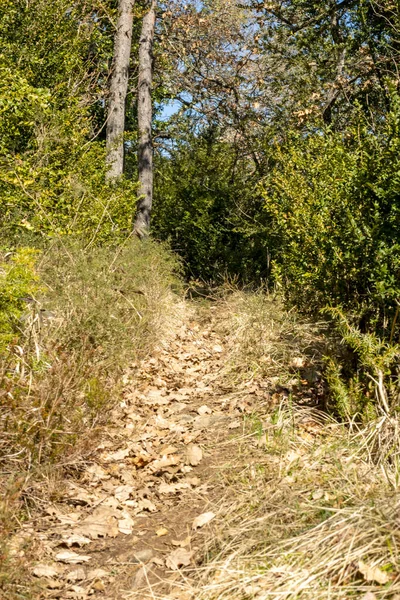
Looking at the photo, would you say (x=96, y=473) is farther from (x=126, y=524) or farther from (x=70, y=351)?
(x=70, y=351)

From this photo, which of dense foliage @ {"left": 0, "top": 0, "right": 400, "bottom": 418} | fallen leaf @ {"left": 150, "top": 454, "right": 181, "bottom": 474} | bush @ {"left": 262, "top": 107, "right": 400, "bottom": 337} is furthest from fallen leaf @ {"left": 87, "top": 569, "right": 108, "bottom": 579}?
bush @ {"left": 262, "top": 107, "right": 400, "bottom": 337}

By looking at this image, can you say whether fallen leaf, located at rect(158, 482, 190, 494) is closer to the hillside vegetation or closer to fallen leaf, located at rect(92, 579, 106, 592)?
the hillside vegetation

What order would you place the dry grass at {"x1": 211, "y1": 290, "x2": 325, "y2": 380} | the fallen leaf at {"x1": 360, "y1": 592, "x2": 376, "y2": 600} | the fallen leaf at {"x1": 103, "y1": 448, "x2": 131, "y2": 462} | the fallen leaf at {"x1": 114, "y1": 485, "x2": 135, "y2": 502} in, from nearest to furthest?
the fallen leaf at {"x1": 360, "y1": 592, "x2": 376, "y2": 600}, the fallen leaf at {"x1": 114, "y1": 485, "x2": 135, "y2": 502}, the fallen leaf at {"x1": 103, "y1": 448, "x2": 131, "y2": 462}, the dry grass at {"x1": 211, "y1": 290, "x2": 325, "y2": 380}

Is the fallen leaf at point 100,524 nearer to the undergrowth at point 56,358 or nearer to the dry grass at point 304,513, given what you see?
the undergrowth at point 56,358

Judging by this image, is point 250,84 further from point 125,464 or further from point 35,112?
point 125,464

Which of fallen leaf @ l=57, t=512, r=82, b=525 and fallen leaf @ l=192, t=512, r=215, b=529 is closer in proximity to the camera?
fallen leaf @ l=192, t=512, r=215, b=529

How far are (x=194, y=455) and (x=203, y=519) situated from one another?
3.14 ft

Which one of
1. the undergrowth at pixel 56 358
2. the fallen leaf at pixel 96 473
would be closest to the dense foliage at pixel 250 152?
the undergrowth at pixel 56 358

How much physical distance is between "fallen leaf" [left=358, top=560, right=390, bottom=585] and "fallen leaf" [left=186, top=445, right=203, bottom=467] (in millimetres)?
2080

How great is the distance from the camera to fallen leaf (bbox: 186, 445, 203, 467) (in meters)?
4.80

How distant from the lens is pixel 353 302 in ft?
16.5

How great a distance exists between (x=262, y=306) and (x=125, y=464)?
12.3 ft

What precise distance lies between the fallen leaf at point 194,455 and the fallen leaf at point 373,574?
2080 mm

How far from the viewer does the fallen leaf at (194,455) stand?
4797 millimetres
